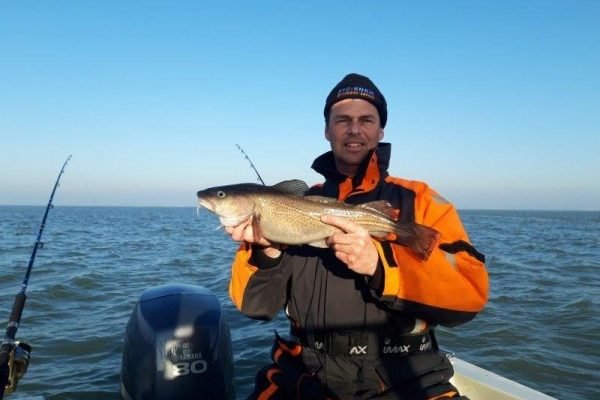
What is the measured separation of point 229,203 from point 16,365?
2.26m

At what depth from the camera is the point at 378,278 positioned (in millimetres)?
3494

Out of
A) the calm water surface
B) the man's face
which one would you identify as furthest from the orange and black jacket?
the calm water surface

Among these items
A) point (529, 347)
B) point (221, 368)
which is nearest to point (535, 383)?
point (529, 347)

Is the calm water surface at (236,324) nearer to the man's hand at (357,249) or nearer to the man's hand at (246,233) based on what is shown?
the man's hand at (246,233)

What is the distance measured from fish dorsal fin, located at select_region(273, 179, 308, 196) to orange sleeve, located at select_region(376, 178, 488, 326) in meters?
0.93

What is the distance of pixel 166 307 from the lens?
5055 mm

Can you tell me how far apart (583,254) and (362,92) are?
2360 centimetres

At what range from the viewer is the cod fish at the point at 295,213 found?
3730 mm

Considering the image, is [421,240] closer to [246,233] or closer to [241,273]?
[246,233]

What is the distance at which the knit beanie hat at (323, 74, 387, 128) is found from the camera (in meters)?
4.47

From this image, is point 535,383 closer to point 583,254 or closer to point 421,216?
point 421,216

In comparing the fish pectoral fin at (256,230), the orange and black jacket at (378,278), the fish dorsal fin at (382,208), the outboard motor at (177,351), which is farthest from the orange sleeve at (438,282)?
the outboard motor at (177,351)

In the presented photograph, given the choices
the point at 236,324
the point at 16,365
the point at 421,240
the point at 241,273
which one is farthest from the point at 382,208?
the point at 236,324

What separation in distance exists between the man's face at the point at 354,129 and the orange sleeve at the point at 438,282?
1188 mm
